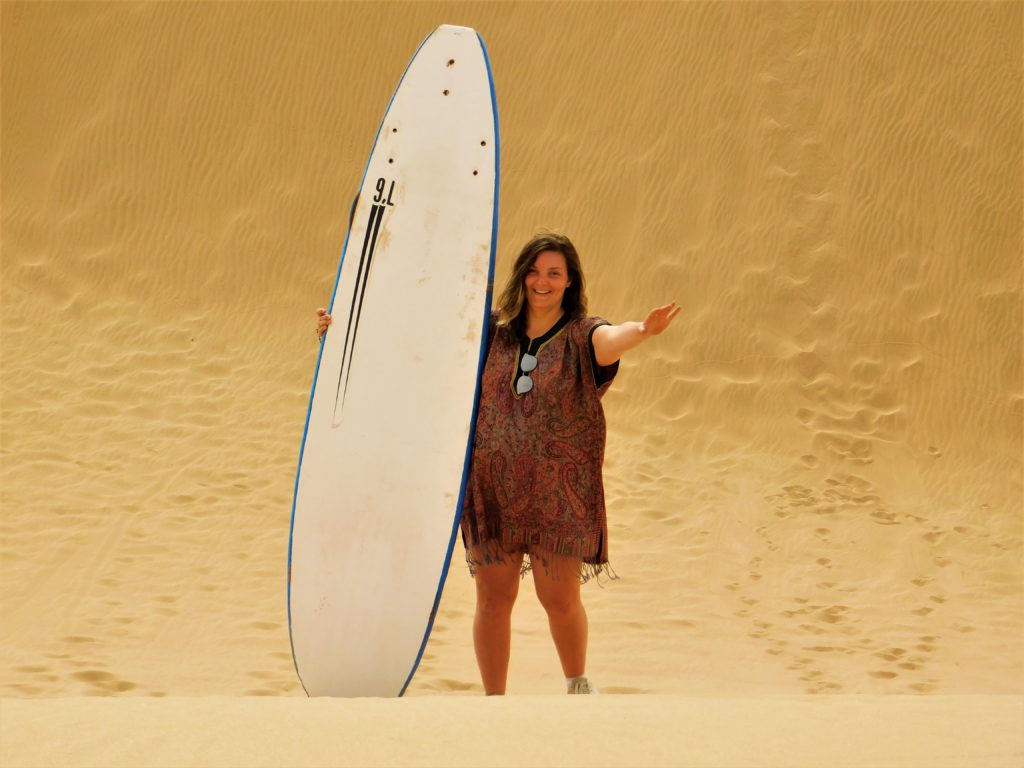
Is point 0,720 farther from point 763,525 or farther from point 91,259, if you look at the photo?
point 91,259

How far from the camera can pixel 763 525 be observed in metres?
9.15

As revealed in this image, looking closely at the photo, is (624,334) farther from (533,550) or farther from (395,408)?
(395,408)

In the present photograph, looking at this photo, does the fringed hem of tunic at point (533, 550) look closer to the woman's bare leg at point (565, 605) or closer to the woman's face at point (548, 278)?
the woman's bare leg at point (565, 605)

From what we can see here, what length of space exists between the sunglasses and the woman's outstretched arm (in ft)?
0.65

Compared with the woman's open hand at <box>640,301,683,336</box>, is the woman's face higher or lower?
higher

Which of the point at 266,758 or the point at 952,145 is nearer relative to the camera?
the point at 266,758

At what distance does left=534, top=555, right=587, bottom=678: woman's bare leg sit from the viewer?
367cm

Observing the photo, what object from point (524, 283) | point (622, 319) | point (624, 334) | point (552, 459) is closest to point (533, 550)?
point (552, 459)

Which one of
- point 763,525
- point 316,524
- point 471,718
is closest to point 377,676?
point 316,524

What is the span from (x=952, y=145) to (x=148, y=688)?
1094 cm

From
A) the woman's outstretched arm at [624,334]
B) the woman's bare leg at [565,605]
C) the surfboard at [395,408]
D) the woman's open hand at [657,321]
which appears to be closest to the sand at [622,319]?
the surfboard at [395,408]

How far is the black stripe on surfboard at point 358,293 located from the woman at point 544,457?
687mm

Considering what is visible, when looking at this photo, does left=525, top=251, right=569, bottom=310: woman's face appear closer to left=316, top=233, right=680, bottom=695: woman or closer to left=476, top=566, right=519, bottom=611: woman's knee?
left=316, top=233, right=680, bottom=695: woman

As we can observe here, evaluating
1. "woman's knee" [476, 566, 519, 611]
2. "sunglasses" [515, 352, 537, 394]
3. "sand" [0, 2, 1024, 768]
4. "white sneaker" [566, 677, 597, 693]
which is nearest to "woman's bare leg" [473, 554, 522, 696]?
"woman's knee" [476, 566, 519, 611]
